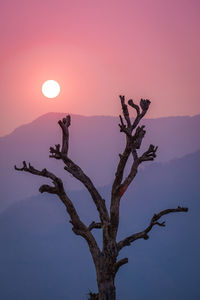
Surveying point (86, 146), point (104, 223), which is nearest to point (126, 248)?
point (86, 146)

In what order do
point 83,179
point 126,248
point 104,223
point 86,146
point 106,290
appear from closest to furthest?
point 106,290 < point 104,223 < point 83,179 < point 126,248 < point 86,146

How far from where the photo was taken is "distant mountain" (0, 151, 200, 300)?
70.9m

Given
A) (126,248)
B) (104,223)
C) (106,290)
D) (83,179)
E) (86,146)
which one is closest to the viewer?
(106,290)

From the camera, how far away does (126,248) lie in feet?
257

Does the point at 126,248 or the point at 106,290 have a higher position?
the point at 126,248

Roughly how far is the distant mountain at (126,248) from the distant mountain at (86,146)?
9.95 feet

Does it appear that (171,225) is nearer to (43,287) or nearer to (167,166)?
(167,166)

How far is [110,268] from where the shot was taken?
35.7ft

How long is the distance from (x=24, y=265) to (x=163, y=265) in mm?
25919

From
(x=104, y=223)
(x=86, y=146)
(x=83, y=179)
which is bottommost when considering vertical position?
(x=104, y=223)

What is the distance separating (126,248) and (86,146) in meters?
28.5

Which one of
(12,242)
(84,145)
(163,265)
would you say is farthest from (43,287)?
(84,145)

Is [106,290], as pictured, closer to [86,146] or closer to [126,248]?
[126,248]

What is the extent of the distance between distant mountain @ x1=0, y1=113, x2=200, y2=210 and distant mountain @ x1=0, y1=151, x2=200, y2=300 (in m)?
3.03
